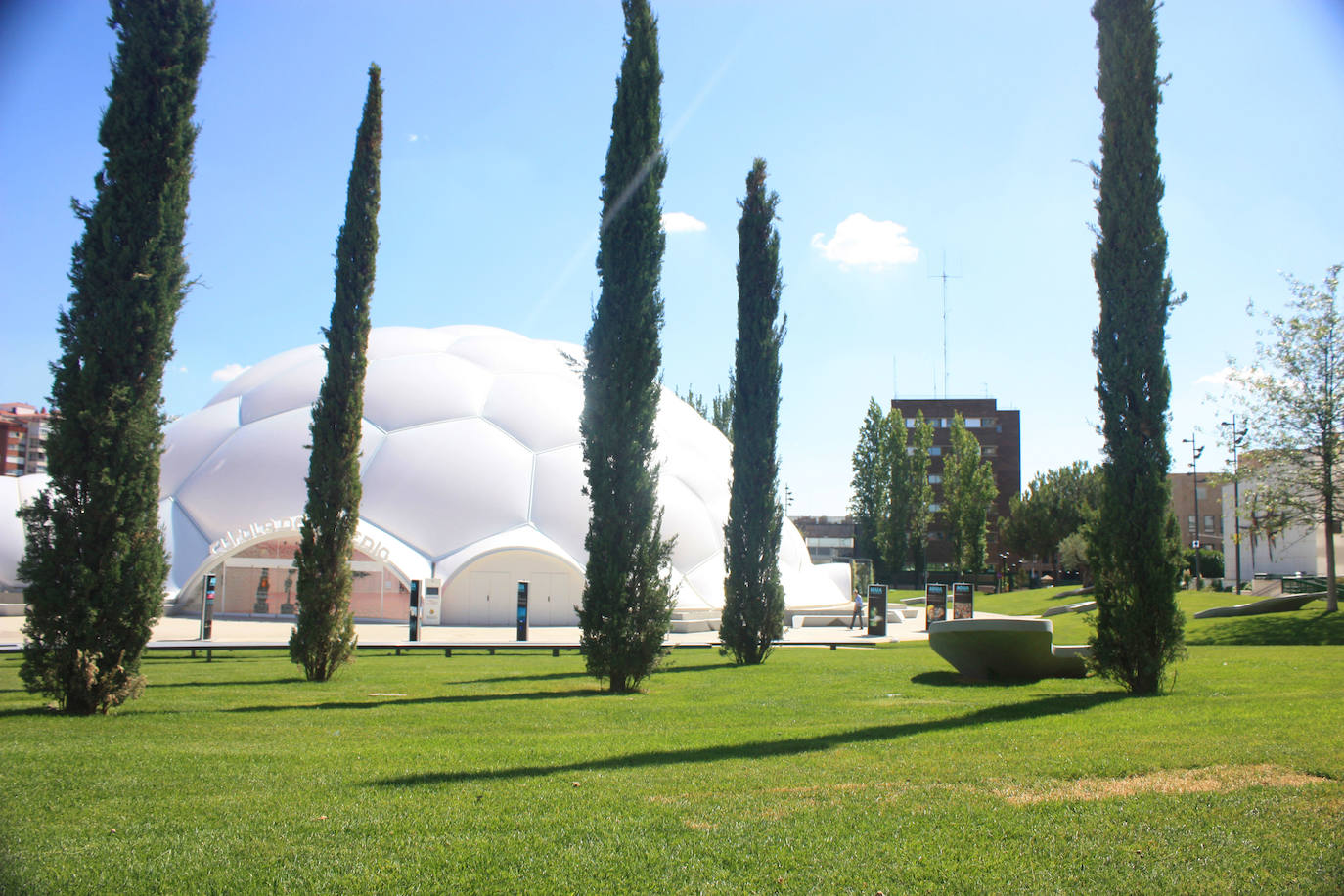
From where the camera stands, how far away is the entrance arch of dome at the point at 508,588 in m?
A: 28.9

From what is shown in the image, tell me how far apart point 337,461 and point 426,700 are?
176 inches

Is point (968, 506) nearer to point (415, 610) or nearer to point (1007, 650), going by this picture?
point (415, 610)

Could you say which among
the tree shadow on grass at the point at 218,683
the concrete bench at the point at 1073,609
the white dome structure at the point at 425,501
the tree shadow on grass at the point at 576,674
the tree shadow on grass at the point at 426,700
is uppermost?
the white dome structure at the point at 425,501

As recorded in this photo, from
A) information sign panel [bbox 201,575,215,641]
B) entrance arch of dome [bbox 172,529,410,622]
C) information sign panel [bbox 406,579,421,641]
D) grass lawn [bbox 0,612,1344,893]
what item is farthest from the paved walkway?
grass lawn [bbox 0,612,1344,893]

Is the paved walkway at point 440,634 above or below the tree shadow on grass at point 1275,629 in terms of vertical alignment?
below

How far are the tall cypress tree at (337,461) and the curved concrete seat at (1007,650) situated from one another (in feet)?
29.5

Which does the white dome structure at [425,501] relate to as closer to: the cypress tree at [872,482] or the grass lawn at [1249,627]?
the grass lawn at [1249,627]

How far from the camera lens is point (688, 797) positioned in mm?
5414

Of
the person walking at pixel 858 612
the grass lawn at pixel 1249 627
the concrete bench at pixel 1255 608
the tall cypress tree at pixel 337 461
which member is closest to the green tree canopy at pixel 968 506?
the grass lawn at pixel 1249 627

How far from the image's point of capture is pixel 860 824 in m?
4.76

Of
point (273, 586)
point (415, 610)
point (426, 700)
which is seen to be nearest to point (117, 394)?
point (426, 700)

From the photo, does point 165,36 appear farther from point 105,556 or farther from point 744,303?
point 744,303

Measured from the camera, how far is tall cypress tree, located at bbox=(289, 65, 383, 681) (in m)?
13.5

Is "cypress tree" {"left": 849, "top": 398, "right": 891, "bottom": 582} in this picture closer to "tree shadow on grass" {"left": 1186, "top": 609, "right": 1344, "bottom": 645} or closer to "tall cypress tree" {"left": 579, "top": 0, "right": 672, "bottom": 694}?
"tree shadow on grass" {"left": 1186, "top": 609, "right": 1344, "bottom": 645}
